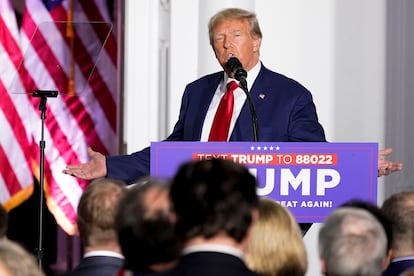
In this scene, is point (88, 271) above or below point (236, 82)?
below

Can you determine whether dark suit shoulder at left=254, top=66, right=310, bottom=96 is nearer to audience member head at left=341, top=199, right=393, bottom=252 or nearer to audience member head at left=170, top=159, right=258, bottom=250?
audience member head at left=341, top=199, right=393, bottom=252

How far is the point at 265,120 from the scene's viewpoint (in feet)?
21.5

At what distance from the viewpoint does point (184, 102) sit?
6.97 meters

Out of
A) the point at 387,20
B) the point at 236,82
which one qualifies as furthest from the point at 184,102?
the point at 387,20

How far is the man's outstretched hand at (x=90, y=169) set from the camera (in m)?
6.32

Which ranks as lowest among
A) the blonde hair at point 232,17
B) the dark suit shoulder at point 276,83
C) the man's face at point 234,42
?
the dark suit shoulder at point 276,83

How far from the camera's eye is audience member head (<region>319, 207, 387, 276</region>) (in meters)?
3.84

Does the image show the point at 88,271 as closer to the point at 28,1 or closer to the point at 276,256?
the point at 276,256

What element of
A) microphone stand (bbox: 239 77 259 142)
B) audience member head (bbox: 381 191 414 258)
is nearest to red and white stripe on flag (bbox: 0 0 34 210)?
microphone stand (bbox: 239 77 259 142)

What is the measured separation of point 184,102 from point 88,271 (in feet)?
8.61

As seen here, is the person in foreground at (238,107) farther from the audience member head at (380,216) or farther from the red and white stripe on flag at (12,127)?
the red and white stripe on flag at (12,127)

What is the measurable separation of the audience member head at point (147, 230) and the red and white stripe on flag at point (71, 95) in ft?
19.6

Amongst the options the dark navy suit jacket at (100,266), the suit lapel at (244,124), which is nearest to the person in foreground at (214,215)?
the dark navy suit jacket at (100,266)

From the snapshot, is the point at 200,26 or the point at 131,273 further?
the point at 200,26
